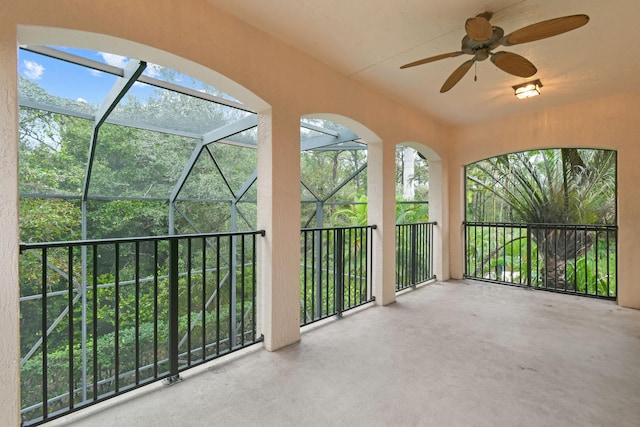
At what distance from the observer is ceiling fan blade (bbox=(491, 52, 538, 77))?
84.0 inches

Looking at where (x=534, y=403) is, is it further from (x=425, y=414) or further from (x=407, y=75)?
(x=407, y=75)

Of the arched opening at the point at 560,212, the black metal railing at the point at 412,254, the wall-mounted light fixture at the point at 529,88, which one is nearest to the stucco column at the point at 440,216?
the black metal railing at the point at 412,254

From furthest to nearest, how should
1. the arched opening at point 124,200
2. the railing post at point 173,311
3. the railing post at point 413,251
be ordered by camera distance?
the railing post at point 413,251
the arched opening at point 124,200
the railing post at point 173,311

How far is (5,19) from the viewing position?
4.62 ft

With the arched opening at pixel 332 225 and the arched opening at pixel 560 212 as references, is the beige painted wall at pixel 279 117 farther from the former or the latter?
the arched opening at pixel 560 212

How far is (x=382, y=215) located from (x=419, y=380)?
1973 mm

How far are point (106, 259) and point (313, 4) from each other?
18.2 ft

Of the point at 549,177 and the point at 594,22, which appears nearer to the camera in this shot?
the point at 594,22

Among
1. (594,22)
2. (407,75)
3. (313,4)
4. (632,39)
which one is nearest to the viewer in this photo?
(313,4)

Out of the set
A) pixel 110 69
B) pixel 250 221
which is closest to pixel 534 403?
pixel 110 69

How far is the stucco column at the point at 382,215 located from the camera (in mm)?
3660

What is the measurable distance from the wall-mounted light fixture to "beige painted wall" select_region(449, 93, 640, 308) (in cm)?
110

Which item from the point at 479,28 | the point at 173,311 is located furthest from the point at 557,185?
the point at 173,311

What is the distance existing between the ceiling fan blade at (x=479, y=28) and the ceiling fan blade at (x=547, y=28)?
0.13 metres
